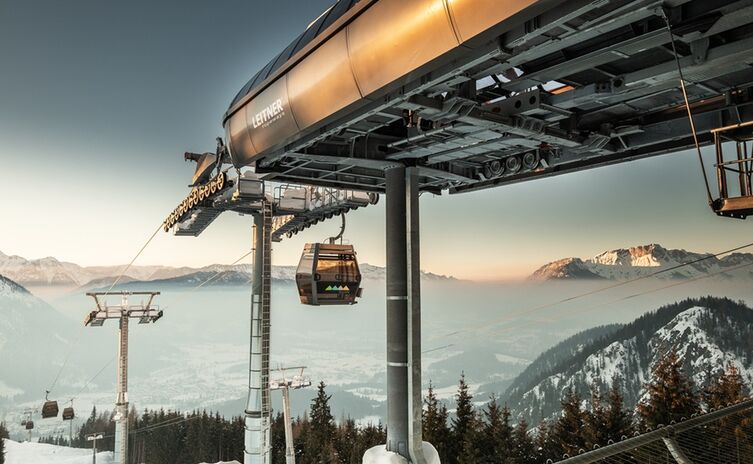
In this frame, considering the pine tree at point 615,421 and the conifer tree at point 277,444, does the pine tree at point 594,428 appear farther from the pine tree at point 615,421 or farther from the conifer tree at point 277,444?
the conifer tree at point 277,444

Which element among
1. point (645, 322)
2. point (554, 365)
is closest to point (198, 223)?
point (645, 322)

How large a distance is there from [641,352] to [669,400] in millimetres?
20940

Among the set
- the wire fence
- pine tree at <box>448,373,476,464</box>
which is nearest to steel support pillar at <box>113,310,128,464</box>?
pine tree at <box>448,373,476,464</box>

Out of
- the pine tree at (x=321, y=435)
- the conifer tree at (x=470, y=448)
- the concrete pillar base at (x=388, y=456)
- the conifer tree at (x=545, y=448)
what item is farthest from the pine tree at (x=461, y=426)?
the concrete pillar base at (x=388, y=456)

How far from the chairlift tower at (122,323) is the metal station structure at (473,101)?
1680cm

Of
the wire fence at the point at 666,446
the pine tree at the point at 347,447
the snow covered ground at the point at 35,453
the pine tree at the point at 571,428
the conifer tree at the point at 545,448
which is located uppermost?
the wire fence at the point at 666,446

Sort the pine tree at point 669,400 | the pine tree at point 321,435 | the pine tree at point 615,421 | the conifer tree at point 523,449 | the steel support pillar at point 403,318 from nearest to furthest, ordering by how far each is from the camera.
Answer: the steel support pillar at point 403,318
the pine tree at point 669,400
the pine tree at point 615,421
the conifer tree at point 523,449
the pine tree at point 321,435

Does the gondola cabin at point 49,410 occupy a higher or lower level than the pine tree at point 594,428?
higher

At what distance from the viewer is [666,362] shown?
23609 mm

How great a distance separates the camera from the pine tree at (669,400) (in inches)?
874

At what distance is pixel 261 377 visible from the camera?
17703mm

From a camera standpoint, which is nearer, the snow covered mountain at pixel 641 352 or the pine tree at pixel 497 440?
the pine tree at pixel 497 440

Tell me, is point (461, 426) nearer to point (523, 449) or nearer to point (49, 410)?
point (523, 449)

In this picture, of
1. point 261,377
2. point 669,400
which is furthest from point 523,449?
point 261,377
